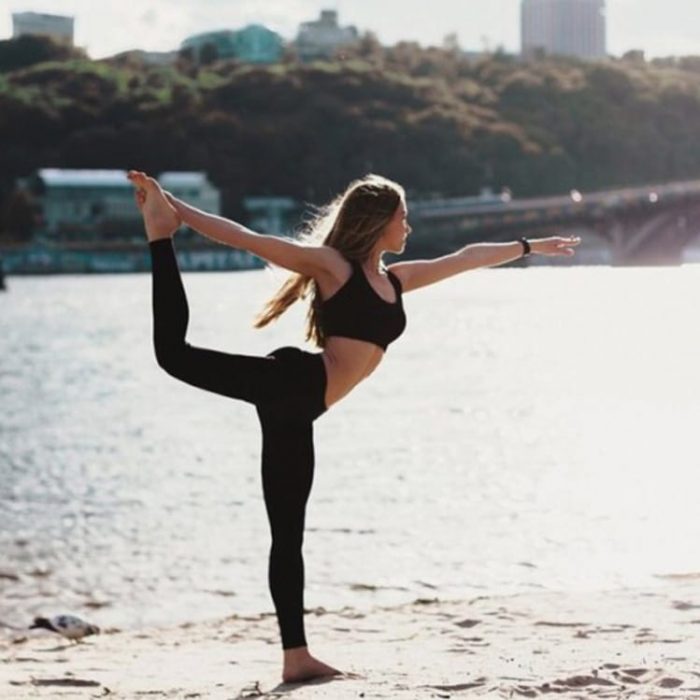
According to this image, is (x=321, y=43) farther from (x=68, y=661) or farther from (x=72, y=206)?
(x=68, y=661)

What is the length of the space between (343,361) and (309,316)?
22cm

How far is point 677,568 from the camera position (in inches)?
520

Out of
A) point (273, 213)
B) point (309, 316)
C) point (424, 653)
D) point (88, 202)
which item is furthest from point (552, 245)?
point (88, 202)

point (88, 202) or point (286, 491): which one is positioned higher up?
point (88, 202)

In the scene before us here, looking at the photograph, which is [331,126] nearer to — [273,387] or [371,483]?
[371,483]

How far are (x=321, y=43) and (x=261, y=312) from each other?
19417 centimetres

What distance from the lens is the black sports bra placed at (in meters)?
5.60

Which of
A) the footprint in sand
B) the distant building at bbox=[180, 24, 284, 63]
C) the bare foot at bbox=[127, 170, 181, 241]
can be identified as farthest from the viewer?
the distant building at bbox=[180, 24, 284, 63]

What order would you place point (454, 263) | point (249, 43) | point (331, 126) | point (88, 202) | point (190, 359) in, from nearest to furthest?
point (190, 359), point (454, 263), point (88, 202), point (331, 126), point (249, 43)

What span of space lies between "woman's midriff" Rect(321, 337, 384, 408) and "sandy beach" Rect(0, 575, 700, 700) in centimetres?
102

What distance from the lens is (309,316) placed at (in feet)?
18.7

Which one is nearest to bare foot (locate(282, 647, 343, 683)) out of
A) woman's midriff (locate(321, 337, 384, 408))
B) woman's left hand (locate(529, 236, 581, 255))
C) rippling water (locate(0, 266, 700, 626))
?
woman's midriff (locate(321, 337, 384, 408))

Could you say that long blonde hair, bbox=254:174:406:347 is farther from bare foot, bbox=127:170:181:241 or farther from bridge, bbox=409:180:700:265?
bridge, bbox=409:180:700:265

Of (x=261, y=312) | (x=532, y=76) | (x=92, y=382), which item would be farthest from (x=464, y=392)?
(x=532, y=76)
